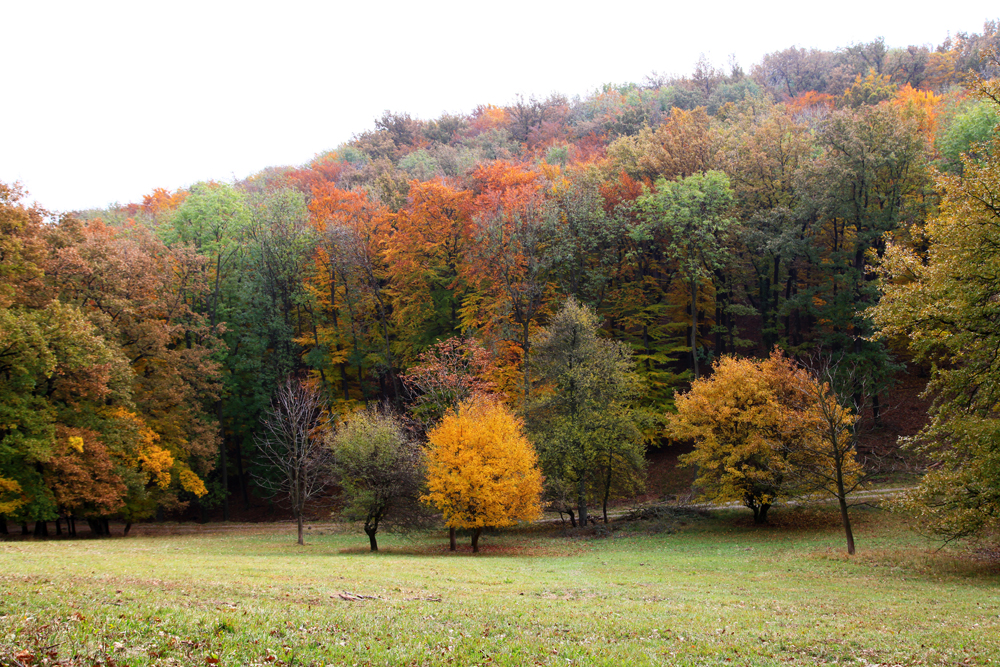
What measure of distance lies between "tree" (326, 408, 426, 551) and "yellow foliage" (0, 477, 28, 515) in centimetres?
1439

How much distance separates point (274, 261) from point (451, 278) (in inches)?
581

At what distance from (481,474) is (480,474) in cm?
5

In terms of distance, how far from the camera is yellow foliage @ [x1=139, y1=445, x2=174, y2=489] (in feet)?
119

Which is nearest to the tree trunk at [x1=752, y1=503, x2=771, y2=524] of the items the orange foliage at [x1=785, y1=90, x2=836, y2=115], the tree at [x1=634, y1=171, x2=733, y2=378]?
the tree at [x1=634, y1=171, x2=733, y2=378]

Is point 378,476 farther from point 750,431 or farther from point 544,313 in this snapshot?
point 544,313

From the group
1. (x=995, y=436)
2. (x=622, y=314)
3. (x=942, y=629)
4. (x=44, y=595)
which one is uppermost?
(x=622, y=314)

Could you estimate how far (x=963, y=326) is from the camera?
1805cm

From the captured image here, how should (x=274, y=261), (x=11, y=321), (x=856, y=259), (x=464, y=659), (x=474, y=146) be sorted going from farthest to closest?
(x=474, y=146), (x=274, y=261), (x=856, y=259), (x=11, y=321), (x=464, y=659)

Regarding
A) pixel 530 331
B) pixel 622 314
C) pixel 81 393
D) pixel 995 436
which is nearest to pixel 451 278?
pixel 530 331

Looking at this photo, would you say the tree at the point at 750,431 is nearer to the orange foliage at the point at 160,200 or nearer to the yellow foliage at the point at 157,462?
the yellow foliage at the point at 157,462

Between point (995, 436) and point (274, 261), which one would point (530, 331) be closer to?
point (274, 261)

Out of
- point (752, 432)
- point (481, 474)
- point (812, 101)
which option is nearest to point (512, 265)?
point (481, 474)

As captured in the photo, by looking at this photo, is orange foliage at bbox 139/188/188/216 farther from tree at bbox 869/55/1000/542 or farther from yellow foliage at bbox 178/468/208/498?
tree at bbox 869/55/1000/542

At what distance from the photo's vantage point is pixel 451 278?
4950cm
